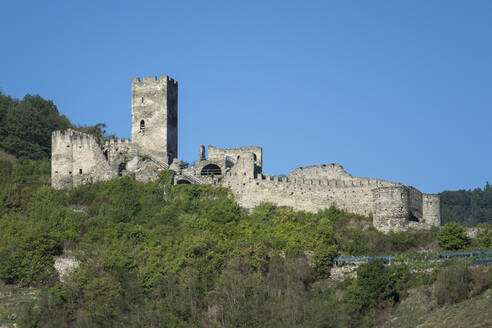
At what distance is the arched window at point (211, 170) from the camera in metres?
61.3

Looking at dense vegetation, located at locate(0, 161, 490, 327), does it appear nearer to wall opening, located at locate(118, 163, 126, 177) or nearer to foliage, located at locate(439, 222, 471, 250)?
foliage, located at locate(439, 222, 471, 250)

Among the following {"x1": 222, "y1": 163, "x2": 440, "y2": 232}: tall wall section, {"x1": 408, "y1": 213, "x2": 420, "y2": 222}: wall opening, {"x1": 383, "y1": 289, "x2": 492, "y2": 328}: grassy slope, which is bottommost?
{"x1": 383, "y1": 289, "x2": 492, "y2": 328}: grassy slope

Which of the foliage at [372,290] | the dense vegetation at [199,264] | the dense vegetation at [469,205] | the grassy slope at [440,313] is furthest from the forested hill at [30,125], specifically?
the dense vegetation at [469,205]

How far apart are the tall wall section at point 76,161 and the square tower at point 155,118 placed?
120 inches

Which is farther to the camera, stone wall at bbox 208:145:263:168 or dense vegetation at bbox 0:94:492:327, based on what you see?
stone wall at bbox 208:145:263:168

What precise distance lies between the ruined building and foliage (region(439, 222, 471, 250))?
217 cm

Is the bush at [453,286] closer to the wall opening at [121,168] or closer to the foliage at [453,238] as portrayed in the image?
the foliage at [453,238]

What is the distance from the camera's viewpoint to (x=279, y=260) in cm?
4881

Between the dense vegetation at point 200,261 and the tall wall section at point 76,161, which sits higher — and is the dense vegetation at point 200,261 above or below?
below

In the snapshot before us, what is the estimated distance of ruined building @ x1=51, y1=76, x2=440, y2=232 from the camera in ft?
173

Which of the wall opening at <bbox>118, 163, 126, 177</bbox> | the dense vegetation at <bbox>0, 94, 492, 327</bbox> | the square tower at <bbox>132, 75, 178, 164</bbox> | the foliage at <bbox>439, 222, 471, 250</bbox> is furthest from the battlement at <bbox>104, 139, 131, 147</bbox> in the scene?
the foliage at <bbox>439, 222, 471, 250</bbox>

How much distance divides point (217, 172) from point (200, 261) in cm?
1309

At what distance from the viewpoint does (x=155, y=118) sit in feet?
207

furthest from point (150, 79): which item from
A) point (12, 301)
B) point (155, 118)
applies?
point (12, 301)
